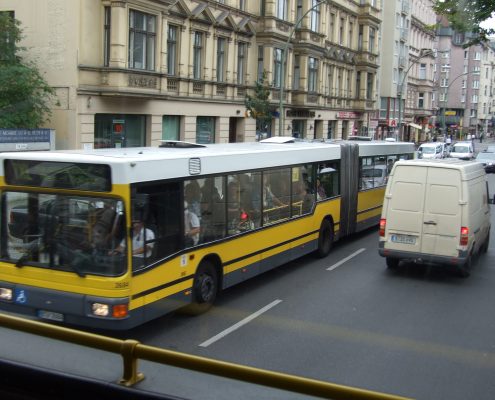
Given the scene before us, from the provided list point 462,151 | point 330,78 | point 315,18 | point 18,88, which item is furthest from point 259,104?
point 462,151

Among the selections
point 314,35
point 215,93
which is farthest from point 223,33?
point 314,35

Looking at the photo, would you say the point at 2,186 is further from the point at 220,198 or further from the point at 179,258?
the point at 220,198

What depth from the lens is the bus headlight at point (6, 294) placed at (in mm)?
7832

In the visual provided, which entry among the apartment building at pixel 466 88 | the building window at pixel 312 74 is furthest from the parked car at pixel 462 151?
the apartment building at pixel 466 88

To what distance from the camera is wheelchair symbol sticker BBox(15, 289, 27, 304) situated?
773 centimetres

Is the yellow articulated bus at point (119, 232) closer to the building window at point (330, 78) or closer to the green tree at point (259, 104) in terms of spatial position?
the green tree at point (259, 104)

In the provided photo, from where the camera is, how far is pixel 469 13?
12820mm

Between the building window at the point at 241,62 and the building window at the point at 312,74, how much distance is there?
8.55 m

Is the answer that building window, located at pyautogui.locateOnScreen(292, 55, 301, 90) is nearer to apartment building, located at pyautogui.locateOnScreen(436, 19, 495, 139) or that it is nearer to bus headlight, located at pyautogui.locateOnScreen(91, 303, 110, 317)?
bus headlight, located at pyautogui.locateOnScreen(91, 303, 110, 317)

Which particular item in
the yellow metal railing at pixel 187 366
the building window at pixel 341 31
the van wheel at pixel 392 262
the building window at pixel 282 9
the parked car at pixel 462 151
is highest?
the building window at pixel 341 31

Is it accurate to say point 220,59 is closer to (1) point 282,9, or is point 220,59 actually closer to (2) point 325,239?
(1) point 282,9

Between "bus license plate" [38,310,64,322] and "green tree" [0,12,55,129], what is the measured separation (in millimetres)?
16017

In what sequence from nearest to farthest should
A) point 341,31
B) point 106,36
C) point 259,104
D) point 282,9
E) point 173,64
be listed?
point 106,36 → point 173,64 → point 259,104 → point 282,9 → point 341,31

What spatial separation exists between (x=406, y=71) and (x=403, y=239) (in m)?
54.2
